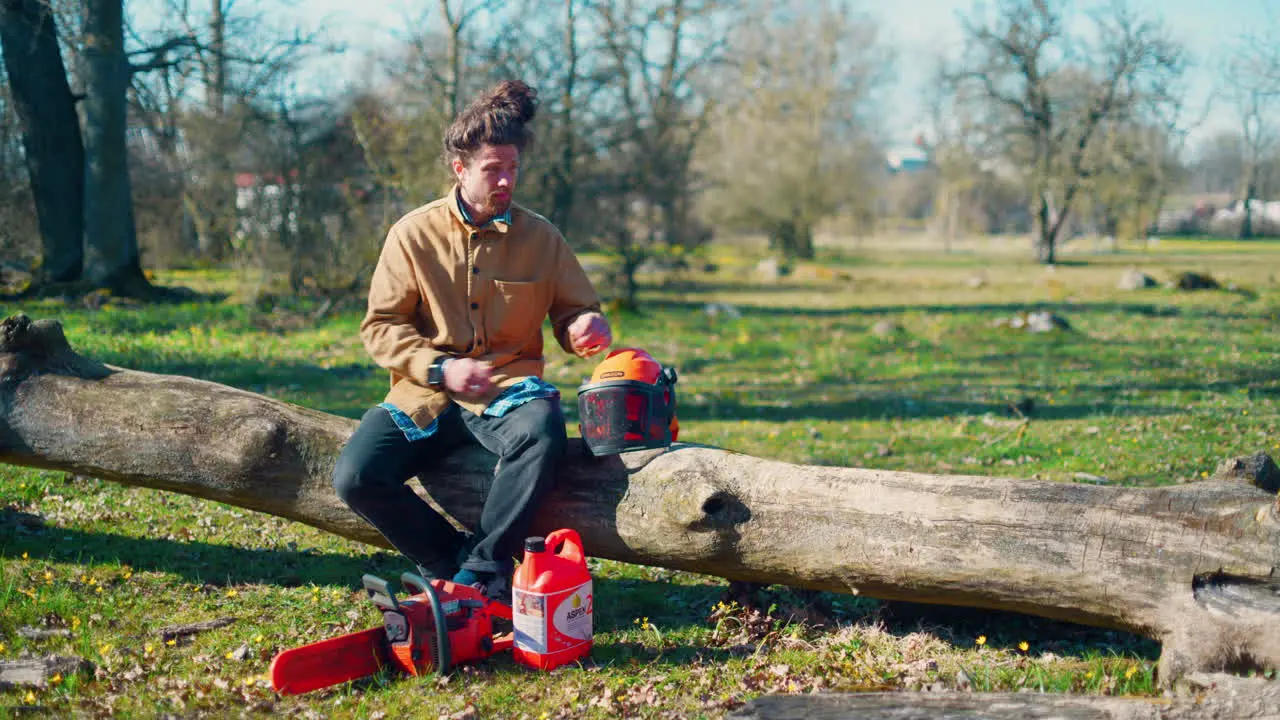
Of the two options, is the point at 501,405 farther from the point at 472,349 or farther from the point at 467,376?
the point at 472,349

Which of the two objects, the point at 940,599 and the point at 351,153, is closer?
the point at 940,599

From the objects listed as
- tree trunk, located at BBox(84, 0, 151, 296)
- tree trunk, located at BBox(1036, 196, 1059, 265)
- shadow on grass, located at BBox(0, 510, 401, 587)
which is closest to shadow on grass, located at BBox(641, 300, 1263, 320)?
tree trunk, located at BBox(84, 0, 151, 296)

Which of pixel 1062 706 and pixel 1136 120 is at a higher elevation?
pixel 1136 120

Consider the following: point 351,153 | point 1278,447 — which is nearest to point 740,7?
point 351,153

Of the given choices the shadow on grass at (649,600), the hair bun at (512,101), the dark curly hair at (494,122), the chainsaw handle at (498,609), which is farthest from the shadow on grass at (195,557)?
the hair bun at (512,101)

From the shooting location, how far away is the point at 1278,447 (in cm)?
726

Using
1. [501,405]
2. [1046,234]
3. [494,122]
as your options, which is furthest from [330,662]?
[1046,234]

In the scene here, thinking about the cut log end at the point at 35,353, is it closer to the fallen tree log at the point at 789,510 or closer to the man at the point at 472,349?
the fallen tree log at the point at 789,510

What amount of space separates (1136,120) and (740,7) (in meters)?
16.5

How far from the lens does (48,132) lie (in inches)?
612

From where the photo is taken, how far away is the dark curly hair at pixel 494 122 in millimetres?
4141

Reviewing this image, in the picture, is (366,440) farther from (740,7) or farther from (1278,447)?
(740,7)

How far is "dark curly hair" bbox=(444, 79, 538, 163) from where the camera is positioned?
4.14 m

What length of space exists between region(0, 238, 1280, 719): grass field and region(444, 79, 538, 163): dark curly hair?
2.18m
